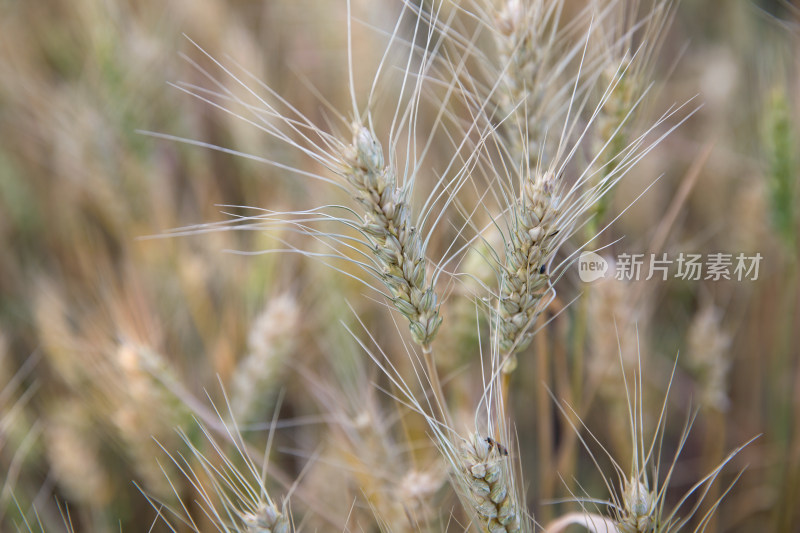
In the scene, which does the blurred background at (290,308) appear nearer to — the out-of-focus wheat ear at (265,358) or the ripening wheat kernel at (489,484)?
the out-of-focus wheat ear at (265,358)

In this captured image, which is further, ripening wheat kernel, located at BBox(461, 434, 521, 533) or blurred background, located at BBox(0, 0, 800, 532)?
blurred background, located at BBox(0, 0, 800, 532)

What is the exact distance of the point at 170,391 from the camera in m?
0.88

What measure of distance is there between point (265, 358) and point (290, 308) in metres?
0.09

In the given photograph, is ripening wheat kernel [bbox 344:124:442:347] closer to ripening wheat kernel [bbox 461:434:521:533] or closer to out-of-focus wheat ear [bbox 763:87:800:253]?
ripening wheat kernel [bbox 461:434:521:533]

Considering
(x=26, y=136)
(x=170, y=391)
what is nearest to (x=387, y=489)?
(x=170, y=391)

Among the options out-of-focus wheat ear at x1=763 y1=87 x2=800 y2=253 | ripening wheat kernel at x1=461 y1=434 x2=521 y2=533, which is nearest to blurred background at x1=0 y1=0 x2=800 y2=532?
out-of-focus wheat ear at x1=763 y1=87 x2=800 y2=253

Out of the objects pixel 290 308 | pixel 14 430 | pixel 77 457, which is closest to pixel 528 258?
pixel 290 308

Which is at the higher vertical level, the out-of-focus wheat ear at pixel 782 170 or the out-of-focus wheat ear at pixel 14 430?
the out-of-focus wheat ear at pixel 782 170

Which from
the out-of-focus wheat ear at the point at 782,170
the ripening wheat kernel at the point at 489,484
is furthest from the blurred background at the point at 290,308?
the ripening wheat kernel at the point at 489,484

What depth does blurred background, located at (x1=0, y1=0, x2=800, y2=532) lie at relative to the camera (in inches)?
36.8

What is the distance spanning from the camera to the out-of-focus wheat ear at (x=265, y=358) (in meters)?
0.96

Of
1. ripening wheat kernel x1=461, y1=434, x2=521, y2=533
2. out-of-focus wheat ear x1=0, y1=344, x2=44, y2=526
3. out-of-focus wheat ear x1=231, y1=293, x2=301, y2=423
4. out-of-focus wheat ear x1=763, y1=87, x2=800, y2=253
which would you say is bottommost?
out-of-focus wheat ear x1=0, y1=344, x2=44, y2=526

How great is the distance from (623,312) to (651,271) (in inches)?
4.0

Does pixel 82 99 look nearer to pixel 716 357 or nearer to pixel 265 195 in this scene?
pixel 265 195
